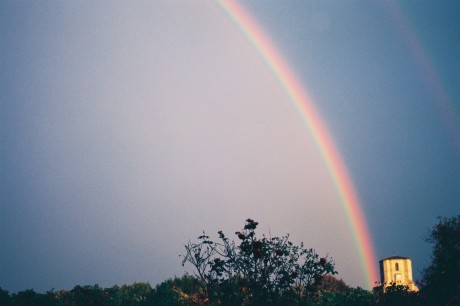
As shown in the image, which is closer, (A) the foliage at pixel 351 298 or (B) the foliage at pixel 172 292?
(A) the foliage at pixel 351 298

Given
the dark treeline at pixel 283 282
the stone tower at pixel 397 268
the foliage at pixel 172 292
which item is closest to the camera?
the dark treeline at pixel 283 282

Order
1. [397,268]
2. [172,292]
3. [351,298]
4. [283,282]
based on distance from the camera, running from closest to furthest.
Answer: [283,282] < [351,298] < [172,292] < [397,268]

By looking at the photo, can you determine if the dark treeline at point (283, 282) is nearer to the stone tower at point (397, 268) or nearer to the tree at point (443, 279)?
the tree at point (443, 279)

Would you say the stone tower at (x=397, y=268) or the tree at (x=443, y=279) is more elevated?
the stone tower at (x=397, y=268)

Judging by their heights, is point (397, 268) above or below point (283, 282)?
above

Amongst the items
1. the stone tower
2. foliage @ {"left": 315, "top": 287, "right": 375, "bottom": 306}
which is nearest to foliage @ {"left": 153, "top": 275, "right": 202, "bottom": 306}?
foliage @ {"left": 315, "top": 287, "right": 375, "bottom": 306}

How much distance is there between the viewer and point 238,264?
8930mm

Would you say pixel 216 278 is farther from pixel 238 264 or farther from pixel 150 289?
pixel 150 289

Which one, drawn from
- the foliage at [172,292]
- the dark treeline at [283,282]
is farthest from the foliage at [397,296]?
the foliage at [172,292]

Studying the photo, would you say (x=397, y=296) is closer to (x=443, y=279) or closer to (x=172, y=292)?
(x=443, y=279)

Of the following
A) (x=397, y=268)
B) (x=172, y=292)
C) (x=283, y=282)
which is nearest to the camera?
(x=283, y=282)

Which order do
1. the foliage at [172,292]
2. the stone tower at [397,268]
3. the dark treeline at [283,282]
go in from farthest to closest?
1. the stone tower at [397,268]
2. the foliage at [172,292]
3. the dark treeline at [283,282]

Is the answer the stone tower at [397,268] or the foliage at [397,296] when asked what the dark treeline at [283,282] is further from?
the stone tower at [397,268]

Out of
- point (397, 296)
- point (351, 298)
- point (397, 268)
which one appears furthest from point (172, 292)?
point (397, 268)
